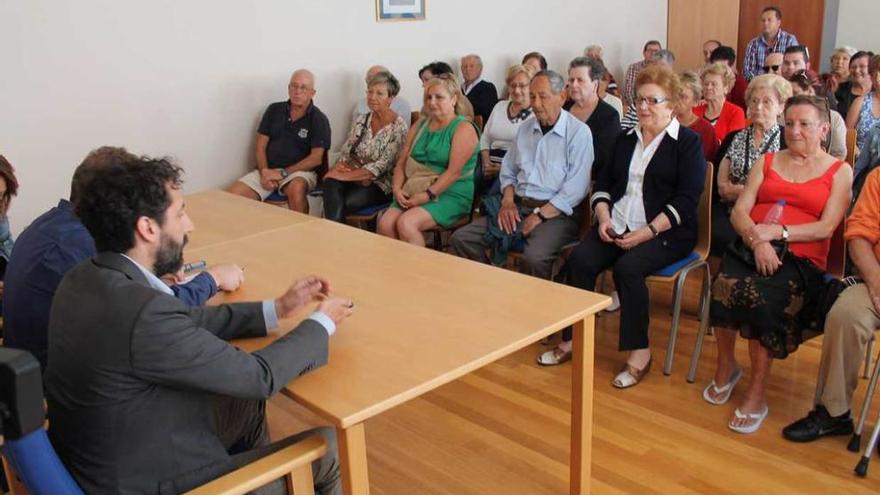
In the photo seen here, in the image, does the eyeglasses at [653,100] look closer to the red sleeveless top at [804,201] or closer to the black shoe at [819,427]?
the red sleeveless top at [804,201]

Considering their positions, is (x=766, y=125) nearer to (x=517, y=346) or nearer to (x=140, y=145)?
(x=517, y=346)

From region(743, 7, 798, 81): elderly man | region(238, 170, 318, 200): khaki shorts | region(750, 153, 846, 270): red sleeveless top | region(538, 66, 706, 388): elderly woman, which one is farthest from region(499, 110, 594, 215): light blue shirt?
region(743, 7, 798, 81): elderly man

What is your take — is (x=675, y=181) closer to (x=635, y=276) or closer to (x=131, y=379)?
(x=635, y=276)

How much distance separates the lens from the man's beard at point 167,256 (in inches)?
63.2

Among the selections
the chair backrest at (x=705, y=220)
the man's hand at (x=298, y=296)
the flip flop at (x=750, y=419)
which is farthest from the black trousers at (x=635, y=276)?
the man's hand at (x=298, y=296)

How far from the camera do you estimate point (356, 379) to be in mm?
1694

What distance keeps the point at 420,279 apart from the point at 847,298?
4.95 ft

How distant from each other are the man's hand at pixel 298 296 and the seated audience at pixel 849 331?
1.79 meters

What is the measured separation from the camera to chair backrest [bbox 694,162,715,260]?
3.28 m

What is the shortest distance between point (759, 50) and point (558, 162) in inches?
185

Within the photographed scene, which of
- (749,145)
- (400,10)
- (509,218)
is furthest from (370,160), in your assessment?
(749,145)

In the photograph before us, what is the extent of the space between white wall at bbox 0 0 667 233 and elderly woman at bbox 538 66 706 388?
286 centimetres

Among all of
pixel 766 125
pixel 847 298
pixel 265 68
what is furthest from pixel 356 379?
pixel 265 68

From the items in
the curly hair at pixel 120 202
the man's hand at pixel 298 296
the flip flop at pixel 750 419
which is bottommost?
the flip flop at pixel 750 419
